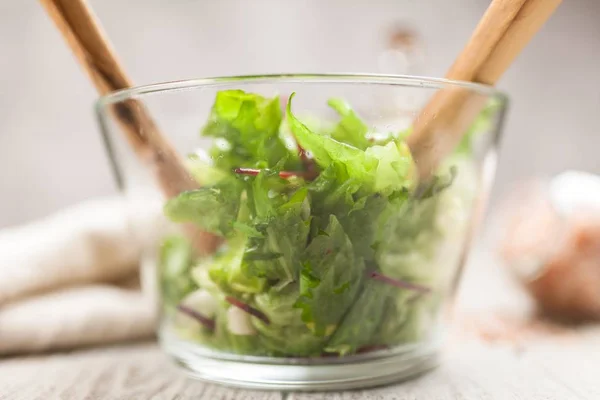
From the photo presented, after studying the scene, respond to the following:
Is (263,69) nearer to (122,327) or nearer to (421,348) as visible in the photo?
(122,327)

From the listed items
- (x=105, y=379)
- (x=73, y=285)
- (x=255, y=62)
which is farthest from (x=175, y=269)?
(x=255, y=62)

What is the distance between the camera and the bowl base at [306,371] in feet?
1.41

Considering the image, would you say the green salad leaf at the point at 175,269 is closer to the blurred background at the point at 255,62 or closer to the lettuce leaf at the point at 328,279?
the lettuce leaf at the point at 328,279

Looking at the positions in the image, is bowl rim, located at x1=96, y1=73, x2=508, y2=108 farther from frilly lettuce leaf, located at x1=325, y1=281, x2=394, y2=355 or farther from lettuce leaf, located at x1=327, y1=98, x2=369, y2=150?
frilly lettuce leaf, located at x1=325, y1=281, x2=394, y2=355

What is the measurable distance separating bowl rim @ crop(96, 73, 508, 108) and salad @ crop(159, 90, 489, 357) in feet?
0.05

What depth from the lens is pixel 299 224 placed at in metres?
0.39

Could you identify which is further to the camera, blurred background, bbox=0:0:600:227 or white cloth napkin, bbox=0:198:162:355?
blurred background, bbox=0:0:600:227

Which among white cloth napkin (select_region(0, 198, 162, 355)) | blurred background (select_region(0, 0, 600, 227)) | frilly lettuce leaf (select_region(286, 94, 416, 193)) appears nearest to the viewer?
frilly lettuce leaf (select_region(286, 94, 416, 193))

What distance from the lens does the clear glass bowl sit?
40 cm

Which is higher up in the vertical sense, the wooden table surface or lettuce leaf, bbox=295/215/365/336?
lettuce leaf, bbox=295/215/365/336

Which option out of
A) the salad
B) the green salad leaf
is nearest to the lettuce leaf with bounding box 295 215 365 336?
the salad

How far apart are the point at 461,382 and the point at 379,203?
17 cm

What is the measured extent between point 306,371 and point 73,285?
0.34 meters

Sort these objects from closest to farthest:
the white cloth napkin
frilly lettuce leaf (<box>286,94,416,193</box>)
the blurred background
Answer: frilly lettuce leaf (<box>286,94,416,193</box>) < the white cloth napkin < the blurred background
